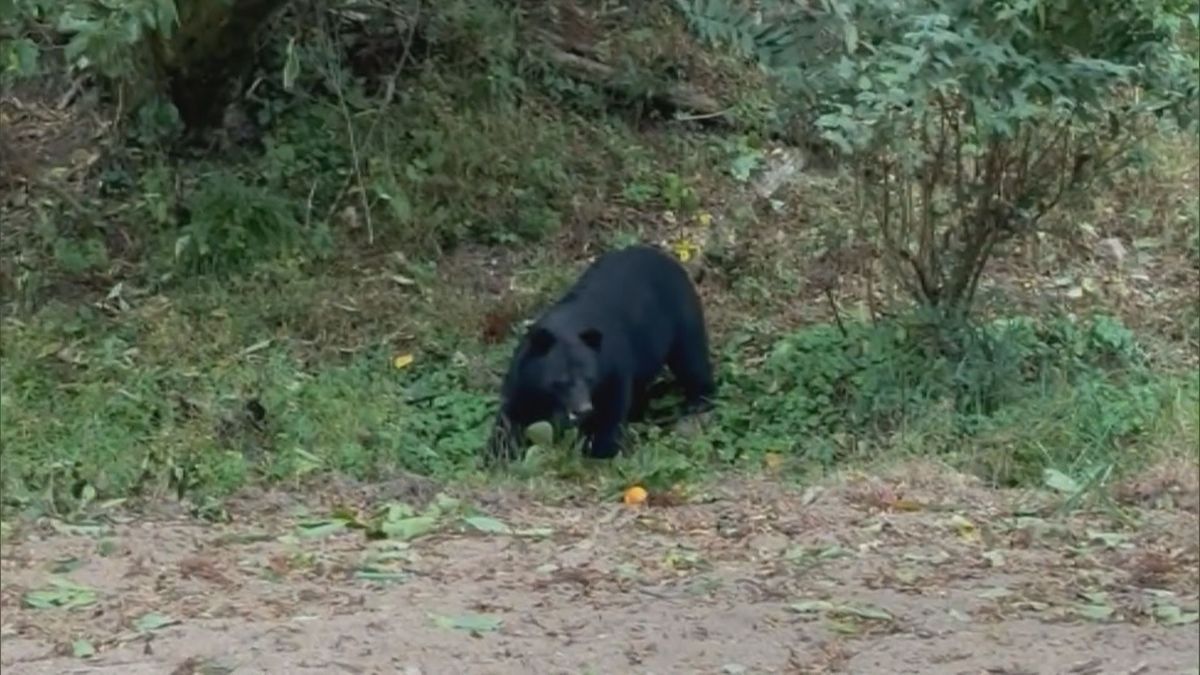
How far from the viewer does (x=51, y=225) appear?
10586 mm

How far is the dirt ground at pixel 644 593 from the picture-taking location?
469cm

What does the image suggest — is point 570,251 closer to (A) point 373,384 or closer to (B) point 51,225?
(A) point 373,384

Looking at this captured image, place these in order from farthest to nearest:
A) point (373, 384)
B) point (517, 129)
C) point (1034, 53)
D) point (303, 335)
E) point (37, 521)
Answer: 1. point (517, 129)
2. point (303, 335)
3. point (373, 384)
4. point (1034, 53)
5. point (37, 521)

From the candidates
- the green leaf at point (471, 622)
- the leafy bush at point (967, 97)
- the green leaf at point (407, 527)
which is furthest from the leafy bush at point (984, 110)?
the green leaf at point (471, 622)

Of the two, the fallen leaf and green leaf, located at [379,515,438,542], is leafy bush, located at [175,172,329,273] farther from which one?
green leaf, located at [379,515,438,542]

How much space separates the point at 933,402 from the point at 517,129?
394cm

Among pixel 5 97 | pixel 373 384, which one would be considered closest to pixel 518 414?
pixel 373 384

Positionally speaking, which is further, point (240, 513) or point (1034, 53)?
point (1034, 53)

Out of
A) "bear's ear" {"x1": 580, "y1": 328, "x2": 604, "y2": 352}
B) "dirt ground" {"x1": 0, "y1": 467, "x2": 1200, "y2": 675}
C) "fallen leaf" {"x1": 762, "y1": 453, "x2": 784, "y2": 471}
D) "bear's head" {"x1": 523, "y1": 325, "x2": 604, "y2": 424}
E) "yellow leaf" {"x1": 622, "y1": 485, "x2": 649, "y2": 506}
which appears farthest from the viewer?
"bear's ear" {"x1": 580, "y1": 328, "x2": 604, "y2": 352}

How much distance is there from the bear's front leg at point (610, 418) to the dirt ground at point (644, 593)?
1784 millimetres

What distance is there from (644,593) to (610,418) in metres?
3.34

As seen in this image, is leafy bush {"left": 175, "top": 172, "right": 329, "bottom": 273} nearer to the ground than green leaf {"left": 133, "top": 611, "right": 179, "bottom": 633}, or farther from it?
nearer to the ground

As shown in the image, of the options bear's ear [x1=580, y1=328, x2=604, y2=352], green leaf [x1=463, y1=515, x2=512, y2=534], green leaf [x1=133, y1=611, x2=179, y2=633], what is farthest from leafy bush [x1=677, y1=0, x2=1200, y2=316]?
green leaf [x1=133, y1=611, x2=179, y2=633]

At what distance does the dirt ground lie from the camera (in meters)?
4.69
